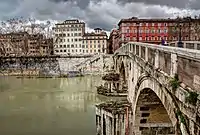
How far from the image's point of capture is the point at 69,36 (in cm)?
9038

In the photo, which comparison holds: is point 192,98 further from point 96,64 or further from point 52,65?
point 52,65

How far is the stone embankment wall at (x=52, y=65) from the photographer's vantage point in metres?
57.2

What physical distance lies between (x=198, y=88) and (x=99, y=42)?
271ft

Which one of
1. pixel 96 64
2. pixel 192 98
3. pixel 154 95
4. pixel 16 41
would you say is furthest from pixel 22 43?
pixel 192 98

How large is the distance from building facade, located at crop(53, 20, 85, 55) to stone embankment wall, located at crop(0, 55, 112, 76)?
2784cm

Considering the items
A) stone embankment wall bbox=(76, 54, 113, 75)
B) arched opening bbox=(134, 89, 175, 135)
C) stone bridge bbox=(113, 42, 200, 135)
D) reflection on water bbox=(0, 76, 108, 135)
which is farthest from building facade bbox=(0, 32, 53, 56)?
stone bridge bbox=(113, 42, 200, 135)

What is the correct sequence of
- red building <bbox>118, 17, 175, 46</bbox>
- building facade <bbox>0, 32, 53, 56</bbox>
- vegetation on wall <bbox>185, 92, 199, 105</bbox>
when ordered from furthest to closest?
building facade <bbox>0, 32, 53, 56</bbox> → red building <bbox>118, 17, 175, 46</bbox> → vegetation on wall <bbox>185, 92, 199, 105</bbox>

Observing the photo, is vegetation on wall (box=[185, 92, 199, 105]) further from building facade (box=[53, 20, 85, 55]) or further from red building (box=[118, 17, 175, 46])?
building facade (box=[53, 20, 85, 55])

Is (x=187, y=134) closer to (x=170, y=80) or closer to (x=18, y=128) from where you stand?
(x=170, y=80)

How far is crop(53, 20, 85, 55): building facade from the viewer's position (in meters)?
89.4

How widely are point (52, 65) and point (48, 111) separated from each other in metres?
36.7

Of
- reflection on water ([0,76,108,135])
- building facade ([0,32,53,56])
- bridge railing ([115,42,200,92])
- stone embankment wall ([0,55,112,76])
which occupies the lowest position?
reflection on water ([0,76,108,135])

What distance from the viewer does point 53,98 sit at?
30.6m

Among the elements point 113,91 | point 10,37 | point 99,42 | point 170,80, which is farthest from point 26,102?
point 99,42
